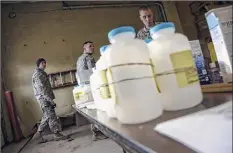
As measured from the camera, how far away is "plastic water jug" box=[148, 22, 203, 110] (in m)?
0.55

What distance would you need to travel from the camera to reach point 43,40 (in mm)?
5047

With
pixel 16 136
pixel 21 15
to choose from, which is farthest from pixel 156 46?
pixel 21 15

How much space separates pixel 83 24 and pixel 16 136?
300 centimetres

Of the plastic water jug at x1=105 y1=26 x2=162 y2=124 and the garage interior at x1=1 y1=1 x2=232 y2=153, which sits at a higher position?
the garage interior at x1=1 y1=1 x2=232 y2=153

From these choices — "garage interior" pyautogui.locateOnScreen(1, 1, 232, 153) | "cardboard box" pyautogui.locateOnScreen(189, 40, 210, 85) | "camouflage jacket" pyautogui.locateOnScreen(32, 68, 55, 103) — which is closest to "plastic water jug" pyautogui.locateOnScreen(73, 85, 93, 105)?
"cardboard box" pyautogui.locateOnScreen(189, 40, 210, 85)

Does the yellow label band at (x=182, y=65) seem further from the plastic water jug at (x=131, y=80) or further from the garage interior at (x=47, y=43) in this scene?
the garage interior at (x=47, y=43)

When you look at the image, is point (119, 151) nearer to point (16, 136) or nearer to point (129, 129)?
point (129, 129)

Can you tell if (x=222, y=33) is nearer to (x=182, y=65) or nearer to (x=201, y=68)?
(x=182, y=65)

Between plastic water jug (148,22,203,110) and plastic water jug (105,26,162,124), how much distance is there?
0.03 m

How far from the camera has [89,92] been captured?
1583 millimetres

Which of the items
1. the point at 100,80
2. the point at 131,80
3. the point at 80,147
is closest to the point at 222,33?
the point at 131,80

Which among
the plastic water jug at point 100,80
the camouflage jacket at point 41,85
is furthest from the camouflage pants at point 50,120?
the plastic water jug at point 100,80

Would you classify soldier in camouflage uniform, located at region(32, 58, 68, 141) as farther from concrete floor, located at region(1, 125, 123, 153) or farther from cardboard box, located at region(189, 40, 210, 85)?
cardboard box, located at region(189, 40, 210, 85)

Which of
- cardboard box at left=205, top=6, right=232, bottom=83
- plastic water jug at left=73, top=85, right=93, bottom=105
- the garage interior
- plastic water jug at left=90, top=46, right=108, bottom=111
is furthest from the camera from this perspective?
the garage interior
